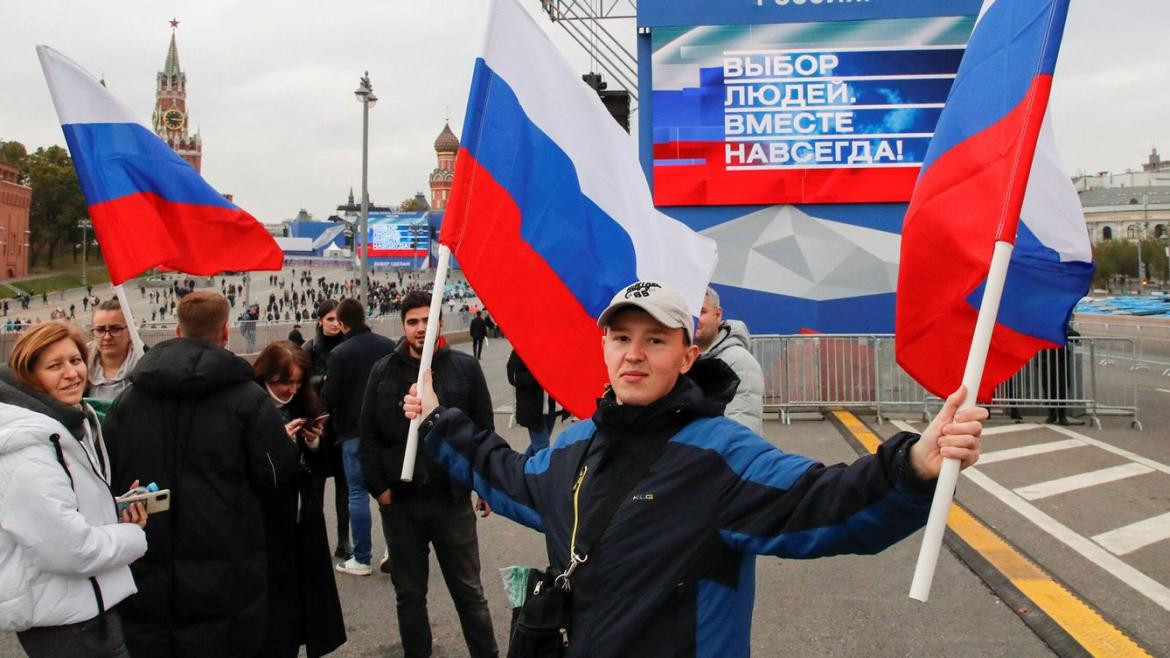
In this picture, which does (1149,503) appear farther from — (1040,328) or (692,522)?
(692,522)

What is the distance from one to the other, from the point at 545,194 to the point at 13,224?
99.3m

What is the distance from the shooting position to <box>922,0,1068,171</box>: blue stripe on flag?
8.04 ft

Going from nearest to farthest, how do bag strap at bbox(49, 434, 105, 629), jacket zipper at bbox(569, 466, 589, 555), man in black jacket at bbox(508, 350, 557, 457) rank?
jacket zipper at bbox(569, 466, 589, 555)
bag strap at bbox(49, 434, 105, 629)
man in black jacket at bbox(508, 350, 557, 457)

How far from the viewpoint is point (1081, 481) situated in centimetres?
830

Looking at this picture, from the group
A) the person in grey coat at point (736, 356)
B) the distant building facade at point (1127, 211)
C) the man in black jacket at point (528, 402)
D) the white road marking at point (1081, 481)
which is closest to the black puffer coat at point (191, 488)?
the person in grey coat at point (736, 356)

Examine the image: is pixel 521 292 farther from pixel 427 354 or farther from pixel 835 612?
pixel 835 612

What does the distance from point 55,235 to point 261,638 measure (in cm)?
11043

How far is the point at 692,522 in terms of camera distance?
7.07ft

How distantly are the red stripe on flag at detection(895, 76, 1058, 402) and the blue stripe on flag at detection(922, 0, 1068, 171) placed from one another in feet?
0.23

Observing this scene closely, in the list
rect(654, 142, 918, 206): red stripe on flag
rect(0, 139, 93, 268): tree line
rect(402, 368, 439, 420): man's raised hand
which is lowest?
rect(402, 368, 439, 420): man's raised hand

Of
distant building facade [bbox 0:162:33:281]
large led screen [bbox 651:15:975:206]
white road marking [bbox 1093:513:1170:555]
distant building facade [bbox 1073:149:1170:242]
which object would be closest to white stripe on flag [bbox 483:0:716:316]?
white road marking [bbox 1093:513:1170:555]

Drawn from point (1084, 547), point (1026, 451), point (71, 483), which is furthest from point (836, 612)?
point (1026, 451)

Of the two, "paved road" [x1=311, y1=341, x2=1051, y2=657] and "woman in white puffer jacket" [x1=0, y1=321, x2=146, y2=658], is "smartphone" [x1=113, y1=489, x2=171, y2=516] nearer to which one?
"woman in white puffer jacket" [x1=0, y1=321, x2=146, y2=658]

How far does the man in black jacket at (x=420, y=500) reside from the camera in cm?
432
